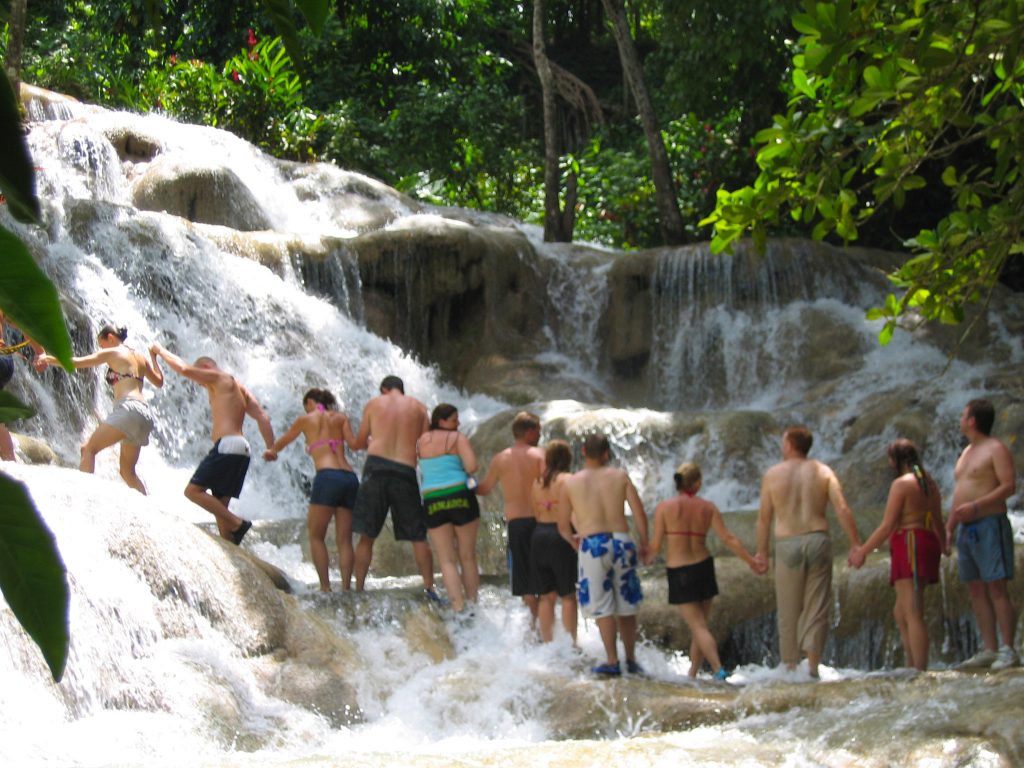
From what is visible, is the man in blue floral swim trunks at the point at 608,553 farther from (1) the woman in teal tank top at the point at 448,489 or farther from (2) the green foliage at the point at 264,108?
(2) the green foliage at the point at 264,108

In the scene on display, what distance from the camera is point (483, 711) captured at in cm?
765

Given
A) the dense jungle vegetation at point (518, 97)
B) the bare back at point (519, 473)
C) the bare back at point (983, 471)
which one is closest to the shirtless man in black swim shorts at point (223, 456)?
the bare back at point (519, 473)

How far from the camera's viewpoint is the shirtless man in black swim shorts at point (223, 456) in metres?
9.66

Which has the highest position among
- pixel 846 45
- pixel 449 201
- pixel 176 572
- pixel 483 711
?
pixel 449 201

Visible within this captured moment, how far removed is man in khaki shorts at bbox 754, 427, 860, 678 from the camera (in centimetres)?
839

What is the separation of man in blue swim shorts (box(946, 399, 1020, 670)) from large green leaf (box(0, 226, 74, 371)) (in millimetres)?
8128

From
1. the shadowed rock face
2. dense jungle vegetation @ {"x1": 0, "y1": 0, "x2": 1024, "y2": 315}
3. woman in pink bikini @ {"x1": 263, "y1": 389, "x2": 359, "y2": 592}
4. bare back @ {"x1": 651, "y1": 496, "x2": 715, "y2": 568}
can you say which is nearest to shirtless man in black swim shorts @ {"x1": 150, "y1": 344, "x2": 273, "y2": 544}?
woman in pink bikini @ {"x1": 263, "y1": 389, "x2": 359, "y2": 592}

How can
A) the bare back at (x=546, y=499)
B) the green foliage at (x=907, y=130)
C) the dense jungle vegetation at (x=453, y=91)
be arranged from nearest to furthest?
the green foliage at (x=907, y=130), the bare back at (x=546, y=499), the dense jungle vegetation at (x=453, y=91)

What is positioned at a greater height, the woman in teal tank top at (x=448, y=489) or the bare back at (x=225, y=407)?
the bare back at (x=225, y=407)

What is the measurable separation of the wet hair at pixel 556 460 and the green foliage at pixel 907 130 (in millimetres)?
1616

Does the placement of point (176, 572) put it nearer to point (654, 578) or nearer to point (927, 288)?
point (654, 578)

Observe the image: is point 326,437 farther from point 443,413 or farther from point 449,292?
point 449,292

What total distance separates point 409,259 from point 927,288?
31.8ft

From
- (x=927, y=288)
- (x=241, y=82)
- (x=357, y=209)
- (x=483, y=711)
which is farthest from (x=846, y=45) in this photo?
(x=241, y=82)
